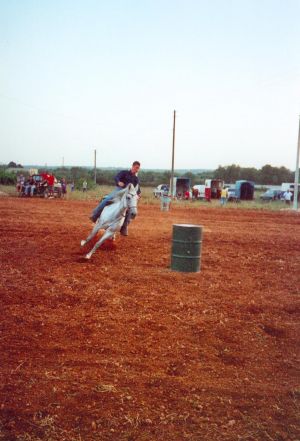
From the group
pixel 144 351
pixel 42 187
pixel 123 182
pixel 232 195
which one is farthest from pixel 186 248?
pixel 232 195

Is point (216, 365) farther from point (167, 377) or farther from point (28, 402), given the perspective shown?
point (28, 402)

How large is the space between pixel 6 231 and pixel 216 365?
36.2 ft

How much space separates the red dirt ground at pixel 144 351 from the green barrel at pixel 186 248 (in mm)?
328

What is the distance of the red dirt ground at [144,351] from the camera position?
4.15 meters

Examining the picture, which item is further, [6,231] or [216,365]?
[6,231]

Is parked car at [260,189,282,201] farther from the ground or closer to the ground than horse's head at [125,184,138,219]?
closer to the ground

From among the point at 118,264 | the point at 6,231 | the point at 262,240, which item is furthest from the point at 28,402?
the point at 262,240

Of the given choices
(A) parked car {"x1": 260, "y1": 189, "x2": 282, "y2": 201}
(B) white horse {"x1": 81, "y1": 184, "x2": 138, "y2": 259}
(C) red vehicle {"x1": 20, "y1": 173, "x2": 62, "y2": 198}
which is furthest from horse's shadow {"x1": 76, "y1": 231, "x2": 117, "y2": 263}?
(A) parked car {"x1": 260, "y1": 189, "x2": 282, "y2": 201}

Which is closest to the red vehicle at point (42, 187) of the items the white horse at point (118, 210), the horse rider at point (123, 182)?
the horse rider at point (123, 182)

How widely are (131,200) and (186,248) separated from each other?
1541 millimetres

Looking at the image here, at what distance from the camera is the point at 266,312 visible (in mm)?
7461

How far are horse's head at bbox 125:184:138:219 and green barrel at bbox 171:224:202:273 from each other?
961mm

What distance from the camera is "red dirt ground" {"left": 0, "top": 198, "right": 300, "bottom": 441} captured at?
4148 mm

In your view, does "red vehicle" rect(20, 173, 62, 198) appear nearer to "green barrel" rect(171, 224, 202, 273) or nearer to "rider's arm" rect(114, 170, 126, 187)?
"rider's arm" rect(114, 170, 126, 187)
